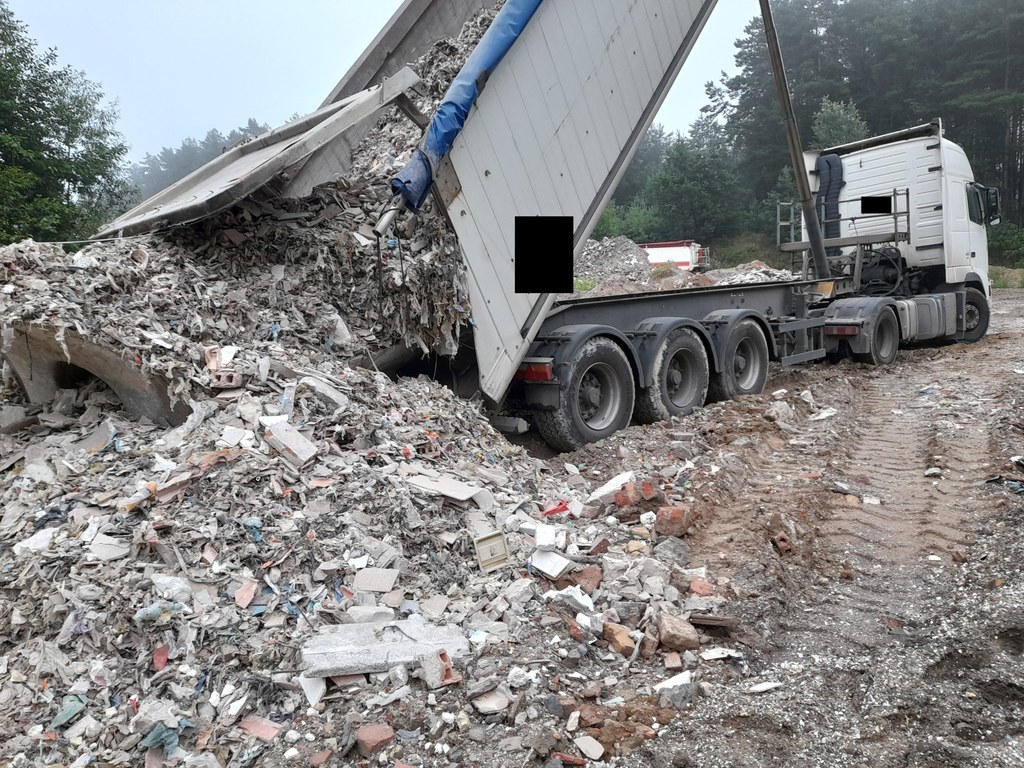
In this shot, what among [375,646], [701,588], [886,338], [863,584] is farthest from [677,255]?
[375,646]

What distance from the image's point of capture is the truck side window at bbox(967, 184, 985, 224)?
1056cm

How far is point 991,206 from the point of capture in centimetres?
1092

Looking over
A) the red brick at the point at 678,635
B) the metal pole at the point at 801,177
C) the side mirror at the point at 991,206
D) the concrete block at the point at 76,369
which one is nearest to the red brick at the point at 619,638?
the red brick at the point at 678,635

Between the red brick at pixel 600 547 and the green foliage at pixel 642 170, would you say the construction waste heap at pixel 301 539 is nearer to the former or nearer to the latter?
the red brick at pixel 600 547

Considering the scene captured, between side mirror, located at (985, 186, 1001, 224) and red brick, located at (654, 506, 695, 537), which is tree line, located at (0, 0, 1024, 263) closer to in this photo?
side mirror, located at (985, 186, 1001, 224)

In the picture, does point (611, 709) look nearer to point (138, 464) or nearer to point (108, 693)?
point (108, 693)

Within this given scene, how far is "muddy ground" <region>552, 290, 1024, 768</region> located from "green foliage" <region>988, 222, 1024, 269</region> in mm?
29680

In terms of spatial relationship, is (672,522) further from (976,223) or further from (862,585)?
(976,223)

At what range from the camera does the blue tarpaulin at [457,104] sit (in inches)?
163

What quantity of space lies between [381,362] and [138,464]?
1.73 m

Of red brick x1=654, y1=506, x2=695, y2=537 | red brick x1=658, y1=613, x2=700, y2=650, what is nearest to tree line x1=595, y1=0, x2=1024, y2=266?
red brick x1=654, y1=506, x2=695, y2=537

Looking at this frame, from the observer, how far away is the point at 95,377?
403 centimetres

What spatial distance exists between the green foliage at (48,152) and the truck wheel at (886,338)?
1544 centimetres

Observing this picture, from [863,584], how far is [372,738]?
257 cm
